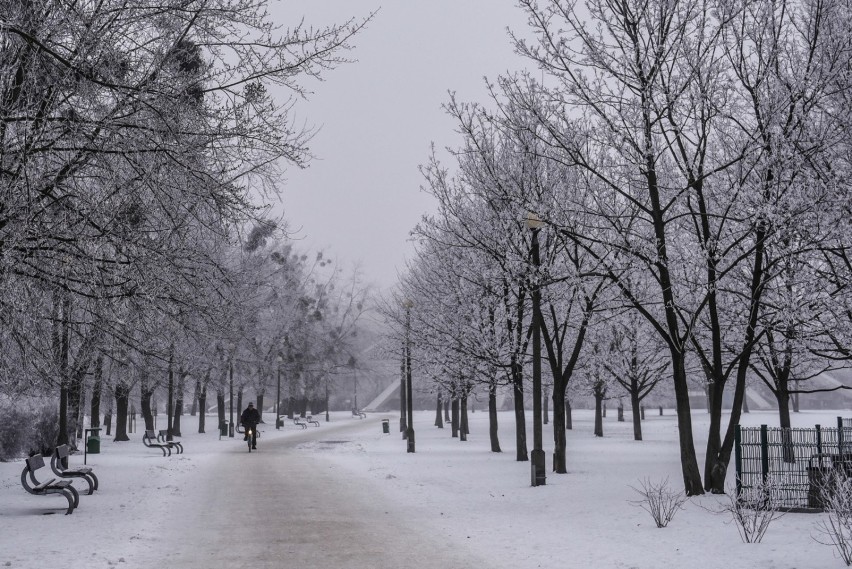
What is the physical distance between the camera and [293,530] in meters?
11.1

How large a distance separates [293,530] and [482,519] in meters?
2.88

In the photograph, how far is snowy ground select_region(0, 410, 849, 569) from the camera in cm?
912

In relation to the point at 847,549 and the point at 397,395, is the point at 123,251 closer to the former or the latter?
the point at 847,549

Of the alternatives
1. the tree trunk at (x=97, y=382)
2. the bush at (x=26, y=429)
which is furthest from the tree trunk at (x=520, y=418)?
the bush at (x=26, y=429)

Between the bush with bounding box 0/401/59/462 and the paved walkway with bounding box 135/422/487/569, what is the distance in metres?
8.14

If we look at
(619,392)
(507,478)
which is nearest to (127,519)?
(507,478)

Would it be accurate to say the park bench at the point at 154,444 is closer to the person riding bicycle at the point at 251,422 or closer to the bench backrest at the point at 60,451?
the person riding bicycle at the point at 251,422

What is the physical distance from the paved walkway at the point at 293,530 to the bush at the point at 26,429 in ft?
26.7

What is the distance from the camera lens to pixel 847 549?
8.46 metres

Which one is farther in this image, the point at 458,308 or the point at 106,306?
the point at 458,308

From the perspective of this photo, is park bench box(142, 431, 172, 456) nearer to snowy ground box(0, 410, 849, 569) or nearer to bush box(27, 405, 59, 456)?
bush box(27, 405, 59, 456)

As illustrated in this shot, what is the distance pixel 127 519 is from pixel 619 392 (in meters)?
37.5

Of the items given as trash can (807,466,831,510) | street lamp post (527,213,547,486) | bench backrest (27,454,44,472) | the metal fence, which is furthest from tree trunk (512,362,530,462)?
bench backrest (27,454,44,472)

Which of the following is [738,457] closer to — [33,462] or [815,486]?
[815,486]
